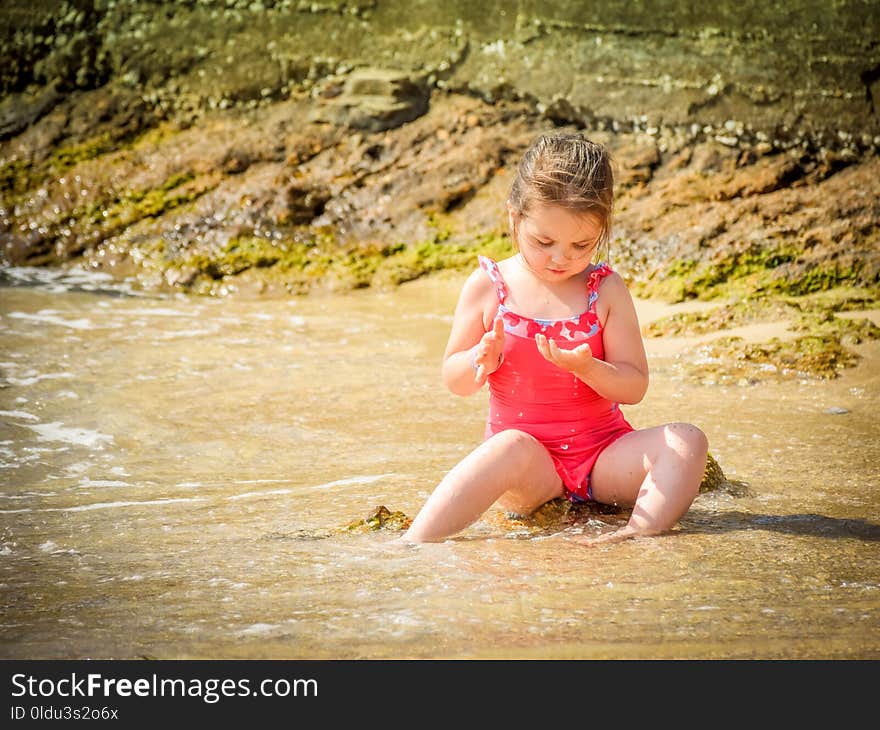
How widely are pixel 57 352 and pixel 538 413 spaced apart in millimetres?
2826

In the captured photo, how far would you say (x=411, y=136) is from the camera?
275 inches

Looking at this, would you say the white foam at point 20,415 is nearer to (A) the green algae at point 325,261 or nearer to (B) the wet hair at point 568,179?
(B) the wet hair at point 568,179

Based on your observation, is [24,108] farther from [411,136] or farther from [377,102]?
[411,136]

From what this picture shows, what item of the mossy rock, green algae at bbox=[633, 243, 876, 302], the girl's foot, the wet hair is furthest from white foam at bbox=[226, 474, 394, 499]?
green algae at bbox=[633, 243, 876, 302]

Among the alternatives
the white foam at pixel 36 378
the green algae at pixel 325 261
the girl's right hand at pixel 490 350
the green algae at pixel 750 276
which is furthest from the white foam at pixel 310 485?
the green algae at pixel 325 261

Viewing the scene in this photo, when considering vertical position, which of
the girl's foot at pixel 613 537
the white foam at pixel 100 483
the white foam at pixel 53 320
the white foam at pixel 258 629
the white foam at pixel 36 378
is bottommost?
Answer: the white foam at pixel 36 378

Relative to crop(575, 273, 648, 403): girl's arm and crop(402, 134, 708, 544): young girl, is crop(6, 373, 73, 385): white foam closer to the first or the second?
crop(402, 134, 708, 544): young girl

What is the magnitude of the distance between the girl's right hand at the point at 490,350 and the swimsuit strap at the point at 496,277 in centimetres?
23

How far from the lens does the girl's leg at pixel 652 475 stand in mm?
2740

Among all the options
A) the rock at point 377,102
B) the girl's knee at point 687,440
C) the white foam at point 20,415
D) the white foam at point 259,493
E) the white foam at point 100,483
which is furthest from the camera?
the rock at point 377,102

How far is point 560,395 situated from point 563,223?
46cm

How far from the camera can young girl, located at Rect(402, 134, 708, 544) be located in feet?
9.05

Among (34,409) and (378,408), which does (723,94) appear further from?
(34,409)

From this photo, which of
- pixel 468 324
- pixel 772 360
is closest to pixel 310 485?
pixel 468 324
